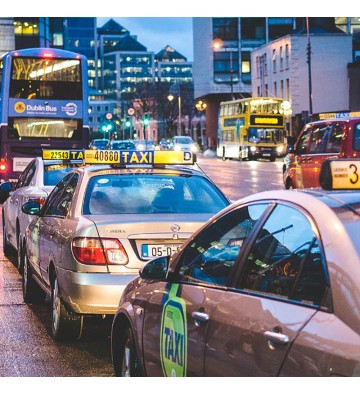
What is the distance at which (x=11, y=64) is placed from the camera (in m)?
29.0

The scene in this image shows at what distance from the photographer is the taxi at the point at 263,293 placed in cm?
375

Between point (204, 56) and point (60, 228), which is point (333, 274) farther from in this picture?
point (204, 56)

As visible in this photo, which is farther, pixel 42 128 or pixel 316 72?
pixel 316 72

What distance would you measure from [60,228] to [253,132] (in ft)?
185

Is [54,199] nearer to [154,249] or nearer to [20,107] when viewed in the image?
[154,249]

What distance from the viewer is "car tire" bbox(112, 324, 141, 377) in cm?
564

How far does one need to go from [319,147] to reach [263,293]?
46.5 ft

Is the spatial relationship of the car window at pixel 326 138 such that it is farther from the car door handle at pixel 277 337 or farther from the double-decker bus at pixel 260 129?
the double-decker bus at pixel 260 129

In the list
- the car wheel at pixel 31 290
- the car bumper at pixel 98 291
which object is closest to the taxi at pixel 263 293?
the car bumper at pixel 98 291

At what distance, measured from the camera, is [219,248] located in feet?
16.3

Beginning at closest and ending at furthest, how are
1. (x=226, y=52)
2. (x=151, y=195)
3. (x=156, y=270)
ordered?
1. (x=156, y=270)
2. (x=151, y=195)
3. (x=226, y=52)

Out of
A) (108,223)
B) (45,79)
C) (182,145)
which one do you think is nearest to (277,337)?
(108,223)

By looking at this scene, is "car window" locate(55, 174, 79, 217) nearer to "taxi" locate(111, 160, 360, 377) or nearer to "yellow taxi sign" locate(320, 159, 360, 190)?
"taxi" locate(111, 160, 360, 377)
